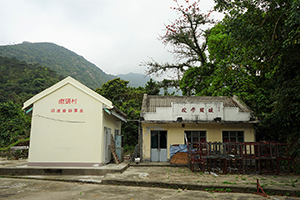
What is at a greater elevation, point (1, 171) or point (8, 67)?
point (8, 67)

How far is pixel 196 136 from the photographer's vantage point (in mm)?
14219

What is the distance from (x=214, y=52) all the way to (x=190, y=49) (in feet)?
12.0

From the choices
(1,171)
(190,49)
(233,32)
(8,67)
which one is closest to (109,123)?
(1,171)

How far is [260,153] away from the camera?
10.6 meters

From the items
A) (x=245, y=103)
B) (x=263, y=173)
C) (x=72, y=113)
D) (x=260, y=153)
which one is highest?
(x=245, y=103)

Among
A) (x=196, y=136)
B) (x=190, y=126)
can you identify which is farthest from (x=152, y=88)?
(x=196, y=136)

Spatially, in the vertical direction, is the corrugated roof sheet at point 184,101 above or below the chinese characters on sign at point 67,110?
above

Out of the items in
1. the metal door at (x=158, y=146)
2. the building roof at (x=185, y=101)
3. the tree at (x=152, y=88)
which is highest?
the tree at (x=152, y=88)

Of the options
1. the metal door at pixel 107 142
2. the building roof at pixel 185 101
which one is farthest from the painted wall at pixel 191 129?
the metal door at pixel 107 142

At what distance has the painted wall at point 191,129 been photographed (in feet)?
46.1

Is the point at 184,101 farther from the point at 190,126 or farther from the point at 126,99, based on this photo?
the point at 126,99

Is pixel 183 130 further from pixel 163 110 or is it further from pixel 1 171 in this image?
pixel 1 171

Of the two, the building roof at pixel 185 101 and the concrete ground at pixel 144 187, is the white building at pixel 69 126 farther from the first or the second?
the building roof at pixel 185 101

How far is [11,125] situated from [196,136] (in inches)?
749
